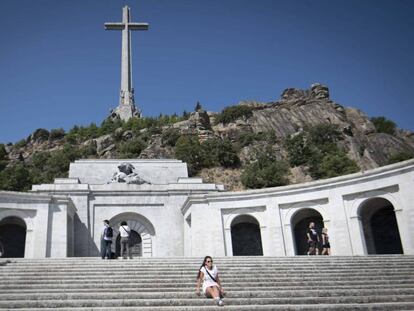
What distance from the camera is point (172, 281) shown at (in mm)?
14500

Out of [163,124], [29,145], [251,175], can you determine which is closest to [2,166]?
[29,145]

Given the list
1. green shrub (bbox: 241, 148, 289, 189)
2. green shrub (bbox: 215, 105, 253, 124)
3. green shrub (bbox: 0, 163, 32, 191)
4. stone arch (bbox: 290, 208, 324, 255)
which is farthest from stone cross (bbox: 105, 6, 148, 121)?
stone arch (bbox: 290, 208, 324, 255)

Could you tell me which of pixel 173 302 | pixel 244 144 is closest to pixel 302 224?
pixel 173 302

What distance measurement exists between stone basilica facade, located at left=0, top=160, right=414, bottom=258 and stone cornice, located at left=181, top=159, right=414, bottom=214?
0.18ft

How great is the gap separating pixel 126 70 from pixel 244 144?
24558mm

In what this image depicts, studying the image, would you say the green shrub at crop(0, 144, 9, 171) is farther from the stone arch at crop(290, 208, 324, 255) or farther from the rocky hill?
the stone arch at crop(290, 208, 324, 255)

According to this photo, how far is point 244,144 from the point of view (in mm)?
76062

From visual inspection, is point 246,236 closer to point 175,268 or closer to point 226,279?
point 175,268

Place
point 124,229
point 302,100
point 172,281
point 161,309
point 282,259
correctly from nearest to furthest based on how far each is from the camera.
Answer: point 161,309, point 172,281, point 282,259, point 124,229, point 302,100

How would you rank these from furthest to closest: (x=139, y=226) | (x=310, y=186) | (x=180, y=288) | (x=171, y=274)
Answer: (x=139, y=226), (x=310, y=186), (x=171, y=274), (x=180, y=288)

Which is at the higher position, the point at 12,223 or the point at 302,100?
the point at 302,100

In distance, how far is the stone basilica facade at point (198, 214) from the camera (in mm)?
24594

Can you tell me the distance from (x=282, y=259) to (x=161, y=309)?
27.3ft

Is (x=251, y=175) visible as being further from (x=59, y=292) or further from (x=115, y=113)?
(x=59, y=292)
